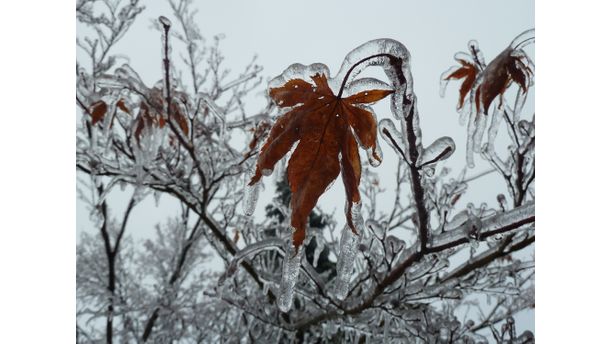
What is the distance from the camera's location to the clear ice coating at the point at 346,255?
499 millimetres

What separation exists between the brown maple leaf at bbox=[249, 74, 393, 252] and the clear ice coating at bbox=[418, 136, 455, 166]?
0.06 meters

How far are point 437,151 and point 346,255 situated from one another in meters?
0.14

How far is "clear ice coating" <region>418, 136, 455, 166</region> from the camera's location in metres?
0.47

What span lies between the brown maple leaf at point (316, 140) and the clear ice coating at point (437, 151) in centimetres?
6

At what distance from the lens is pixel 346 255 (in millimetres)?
508

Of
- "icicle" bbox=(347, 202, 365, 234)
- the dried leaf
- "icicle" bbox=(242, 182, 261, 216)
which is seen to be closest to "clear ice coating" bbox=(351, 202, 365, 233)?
"icicle" bbox=(347, 202, 365, 234)

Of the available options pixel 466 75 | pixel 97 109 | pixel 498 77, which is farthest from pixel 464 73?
pixel 97 109

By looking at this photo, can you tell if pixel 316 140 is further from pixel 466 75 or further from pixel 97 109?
pixel 97 109

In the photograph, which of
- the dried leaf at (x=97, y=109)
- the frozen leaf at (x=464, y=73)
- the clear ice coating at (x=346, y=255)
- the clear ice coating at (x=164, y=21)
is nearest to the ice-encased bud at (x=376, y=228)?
the clear ice coating at (x=346, y=255)

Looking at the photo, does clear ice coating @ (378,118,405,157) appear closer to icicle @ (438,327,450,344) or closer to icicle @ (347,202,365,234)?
icicle @ (347,202,365,234)

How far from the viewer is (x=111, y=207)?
2465 millimetres

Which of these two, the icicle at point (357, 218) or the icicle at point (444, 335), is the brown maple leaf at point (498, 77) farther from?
the icicle at point (444, 335)
